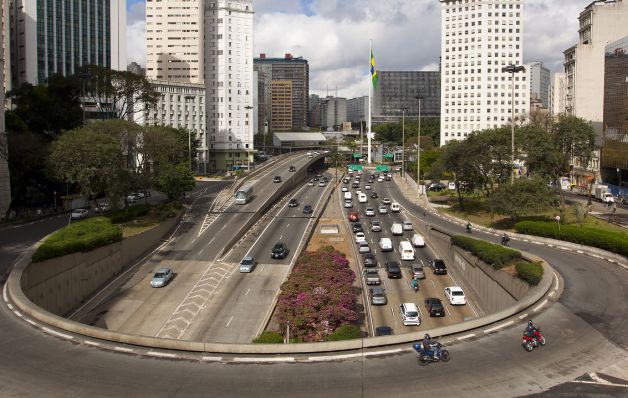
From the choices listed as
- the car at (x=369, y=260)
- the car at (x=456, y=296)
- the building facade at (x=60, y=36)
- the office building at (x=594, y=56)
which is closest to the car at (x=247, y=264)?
the car at (x=369, y=260)

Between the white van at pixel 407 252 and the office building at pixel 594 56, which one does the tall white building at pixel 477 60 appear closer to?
the office building at pixel 594 56

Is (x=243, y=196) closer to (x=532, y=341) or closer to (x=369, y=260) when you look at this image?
(x=369, y=260)

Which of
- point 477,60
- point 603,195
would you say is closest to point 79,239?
point 603,195

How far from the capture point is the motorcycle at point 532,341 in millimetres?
24797

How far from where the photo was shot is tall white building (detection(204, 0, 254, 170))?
162 metres

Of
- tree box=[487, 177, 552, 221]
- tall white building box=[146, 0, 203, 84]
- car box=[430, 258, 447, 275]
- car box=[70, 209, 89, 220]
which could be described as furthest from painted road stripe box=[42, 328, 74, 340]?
tall white building box=[146, 0, 203, 84]

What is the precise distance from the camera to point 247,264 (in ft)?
179

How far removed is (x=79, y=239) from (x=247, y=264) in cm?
1500

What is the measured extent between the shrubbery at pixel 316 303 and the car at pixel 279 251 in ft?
55.1

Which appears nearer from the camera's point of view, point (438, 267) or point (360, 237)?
point (438, 267)

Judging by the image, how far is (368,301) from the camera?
46469mm

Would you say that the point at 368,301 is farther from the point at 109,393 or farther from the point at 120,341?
the point at 109,393

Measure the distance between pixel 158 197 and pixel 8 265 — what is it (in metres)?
50.9

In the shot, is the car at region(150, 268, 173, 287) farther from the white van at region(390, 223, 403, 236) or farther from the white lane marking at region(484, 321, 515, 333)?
the white lane marking at region(484, 321, 515, 333)
